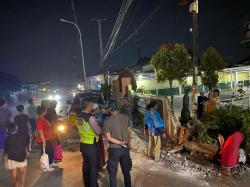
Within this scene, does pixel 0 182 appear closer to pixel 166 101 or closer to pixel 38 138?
pixel 38 138

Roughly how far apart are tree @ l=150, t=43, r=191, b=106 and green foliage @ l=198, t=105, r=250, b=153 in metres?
19.8

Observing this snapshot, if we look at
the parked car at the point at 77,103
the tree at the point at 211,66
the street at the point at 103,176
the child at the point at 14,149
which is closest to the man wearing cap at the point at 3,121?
the street at the point at 103,176

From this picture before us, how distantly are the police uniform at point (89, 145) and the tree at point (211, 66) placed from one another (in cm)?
2571

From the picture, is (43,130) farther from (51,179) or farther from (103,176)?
(103,176)

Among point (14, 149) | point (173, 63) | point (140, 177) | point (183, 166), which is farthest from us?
point (173, 63)

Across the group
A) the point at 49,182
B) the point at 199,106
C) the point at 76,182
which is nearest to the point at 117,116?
the point at 76,182

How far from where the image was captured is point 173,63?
90.9 feet

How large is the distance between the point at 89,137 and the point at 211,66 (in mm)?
26607

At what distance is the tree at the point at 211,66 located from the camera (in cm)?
2934

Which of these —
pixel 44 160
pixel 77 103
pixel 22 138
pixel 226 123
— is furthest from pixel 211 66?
pixel 22 138

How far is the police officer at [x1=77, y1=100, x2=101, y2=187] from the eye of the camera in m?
5.05

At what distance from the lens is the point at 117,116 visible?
16.6 feet

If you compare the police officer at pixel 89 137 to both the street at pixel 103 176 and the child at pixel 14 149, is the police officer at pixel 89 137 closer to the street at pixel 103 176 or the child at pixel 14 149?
the street at pixel 103 176

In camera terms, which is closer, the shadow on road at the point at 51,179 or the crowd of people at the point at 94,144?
the crowd of people at the point at 94,144
